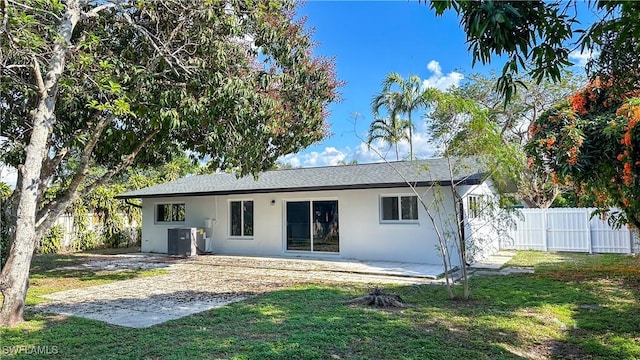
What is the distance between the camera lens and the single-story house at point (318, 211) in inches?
502

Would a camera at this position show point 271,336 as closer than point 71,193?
Yes

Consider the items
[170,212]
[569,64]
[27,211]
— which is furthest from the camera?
[170,212]

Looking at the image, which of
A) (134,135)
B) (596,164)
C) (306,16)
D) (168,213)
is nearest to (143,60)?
(134,135)

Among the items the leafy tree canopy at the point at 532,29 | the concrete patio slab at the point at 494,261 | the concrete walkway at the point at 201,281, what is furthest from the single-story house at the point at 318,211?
the leafy tree canopy at the point at 532,29

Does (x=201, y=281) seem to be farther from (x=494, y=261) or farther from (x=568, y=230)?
(x=568, y=230)

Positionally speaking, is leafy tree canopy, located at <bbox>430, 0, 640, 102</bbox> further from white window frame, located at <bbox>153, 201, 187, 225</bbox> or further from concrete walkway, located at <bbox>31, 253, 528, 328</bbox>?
white window frame, located at <bbox>153, 201, 187, 225</bbox>

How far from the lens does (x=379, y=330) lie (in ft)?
18.9

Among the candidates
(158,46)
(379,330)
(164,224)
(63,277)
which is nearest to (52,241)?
(164,224)

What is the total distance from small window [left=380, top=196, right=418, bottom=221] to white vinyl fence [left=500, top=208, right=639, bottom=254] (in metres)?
4.35

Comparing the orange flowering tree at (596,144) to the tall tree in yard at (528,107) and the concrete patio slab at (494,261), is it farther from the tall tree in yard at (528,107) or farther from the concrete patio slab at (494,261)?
the tall tree in yard at (528,107)

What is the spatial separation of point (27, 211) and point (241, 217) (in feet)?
32.7

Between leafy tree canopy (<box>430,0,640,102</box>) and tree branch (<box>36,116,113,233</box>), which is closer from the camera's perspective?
leafy tree canopy (<box>430,0,640,102</box>)

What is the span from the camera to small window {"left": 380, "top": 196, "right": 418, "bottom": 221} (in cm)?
1296

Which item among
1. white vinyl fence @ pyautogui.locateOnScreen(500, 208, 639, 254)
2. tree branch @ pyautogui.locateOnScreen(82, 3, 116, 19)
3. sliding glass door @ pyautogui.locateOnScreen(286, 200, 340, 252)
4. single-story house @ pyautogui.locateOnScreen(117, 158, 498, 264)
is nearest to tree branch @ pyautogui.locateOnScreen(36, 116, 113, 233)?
tree branch @ pyautogui.locateOnScreen(82, 3, 116, 19)
